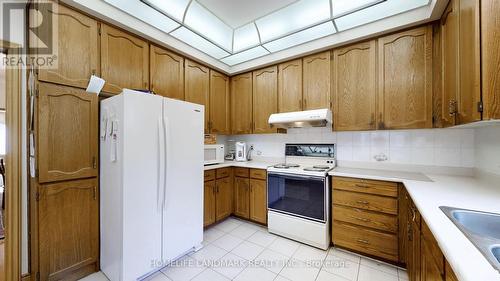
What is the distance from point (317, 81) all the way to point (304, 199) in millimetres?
1484

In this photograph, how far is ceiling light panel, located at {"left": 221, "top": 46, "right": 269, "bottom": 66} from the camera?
268 cm

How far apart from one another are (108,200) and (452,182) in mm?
2934

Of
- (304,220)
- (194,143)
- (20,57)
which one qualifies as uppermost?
(20,57)

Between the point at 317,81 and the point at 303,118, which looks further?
the point at 317,81

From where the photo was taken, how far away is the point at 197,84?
2779mm

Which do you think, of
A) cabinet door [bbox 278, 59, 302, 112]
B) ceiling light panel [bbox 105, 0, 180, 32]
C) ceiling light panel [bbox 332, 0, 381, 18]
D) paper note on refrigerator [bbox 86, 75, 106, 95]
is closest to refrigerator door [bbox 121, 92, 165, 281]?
paper note on refrigerator [bbox 86, 75, 106, 95]

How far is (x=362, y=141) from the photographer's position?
2455 millimetres

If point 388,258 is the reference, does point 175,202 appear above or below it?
above

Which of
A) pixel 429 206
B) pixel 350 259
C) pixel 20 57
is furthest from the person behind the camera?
pixel 350 259

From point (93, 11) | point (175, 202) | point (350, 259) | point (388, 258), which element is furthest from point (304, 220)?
point (93, 11)

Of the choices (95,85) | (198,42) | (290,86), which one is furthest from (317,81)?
(95,85)

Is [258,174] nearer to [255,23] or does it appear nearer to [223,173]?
[223,173]

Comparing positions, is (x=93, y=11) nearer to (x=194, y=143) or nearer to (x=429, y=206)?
(x=194, y=143)

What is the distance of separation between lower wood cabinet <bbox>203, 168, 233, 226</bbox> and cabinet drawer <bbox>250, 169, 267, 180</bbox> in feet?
1.23
